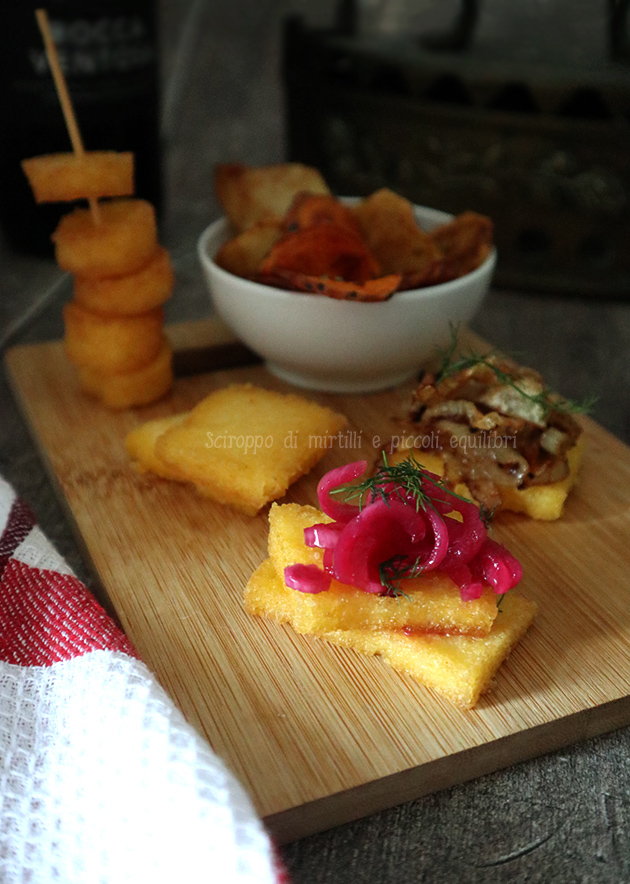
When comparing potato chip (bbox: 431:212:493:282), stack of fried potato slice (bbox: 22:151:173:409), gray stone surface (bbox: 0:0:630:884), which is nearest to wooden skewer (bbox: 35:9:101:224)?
stack of fried potato slice (bbox: 22:151:173:409)

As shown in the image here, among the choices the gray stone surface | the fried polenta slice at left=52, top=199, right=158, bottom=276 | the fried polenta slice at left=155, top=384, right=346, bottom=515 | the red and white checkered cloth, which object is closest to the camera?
the red and white checkered cloth

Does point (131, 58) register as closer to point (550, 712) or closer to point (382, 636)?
point (382, 636)

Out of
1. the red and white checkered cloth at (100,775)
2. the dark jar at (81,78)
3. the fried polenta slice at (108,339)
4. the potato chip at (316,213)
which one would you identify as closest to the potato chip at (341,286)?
the potato chip at (316,213)

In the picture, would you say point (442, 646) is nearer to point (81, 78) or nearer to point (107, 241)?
point (107, 241)

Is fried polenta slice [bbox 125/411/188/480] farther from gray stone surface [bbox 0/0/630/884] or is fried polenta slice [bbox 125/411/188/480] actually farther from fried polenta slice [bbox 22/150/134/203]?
fried polenta slice [bbox 22/150/134/203]

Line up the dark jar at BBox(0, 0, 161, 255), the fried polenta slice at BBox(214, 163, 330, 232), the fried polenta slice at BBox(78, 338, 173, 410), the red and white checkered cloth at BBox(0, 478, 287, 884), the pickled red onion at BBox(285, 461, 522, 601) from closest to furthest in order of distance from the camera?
the red and white checkered cloth at BBox(0, 478, 287, 884) → the pickled red onion at BBox(285, 461, 522, 601) → the fried polenta slice at BBox(78, 338, 173, 410) → the fried polenta slice at BBox(214, 163, 330, 232) → the dark jar at BBox(0, 0, 161, 255)

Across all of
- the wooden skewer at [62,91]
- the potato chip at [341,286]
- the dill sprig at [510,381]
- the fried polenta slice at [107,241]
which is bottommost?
the dill sprig at [510,381]

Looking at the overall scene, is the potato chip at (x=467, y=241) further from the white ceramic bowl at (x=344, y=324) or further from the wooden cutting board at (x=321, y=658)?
the wooden cutting board at (x=321, y=658)

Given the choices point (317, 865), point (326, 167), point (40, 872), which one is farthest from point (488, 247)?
point (40, 872)
